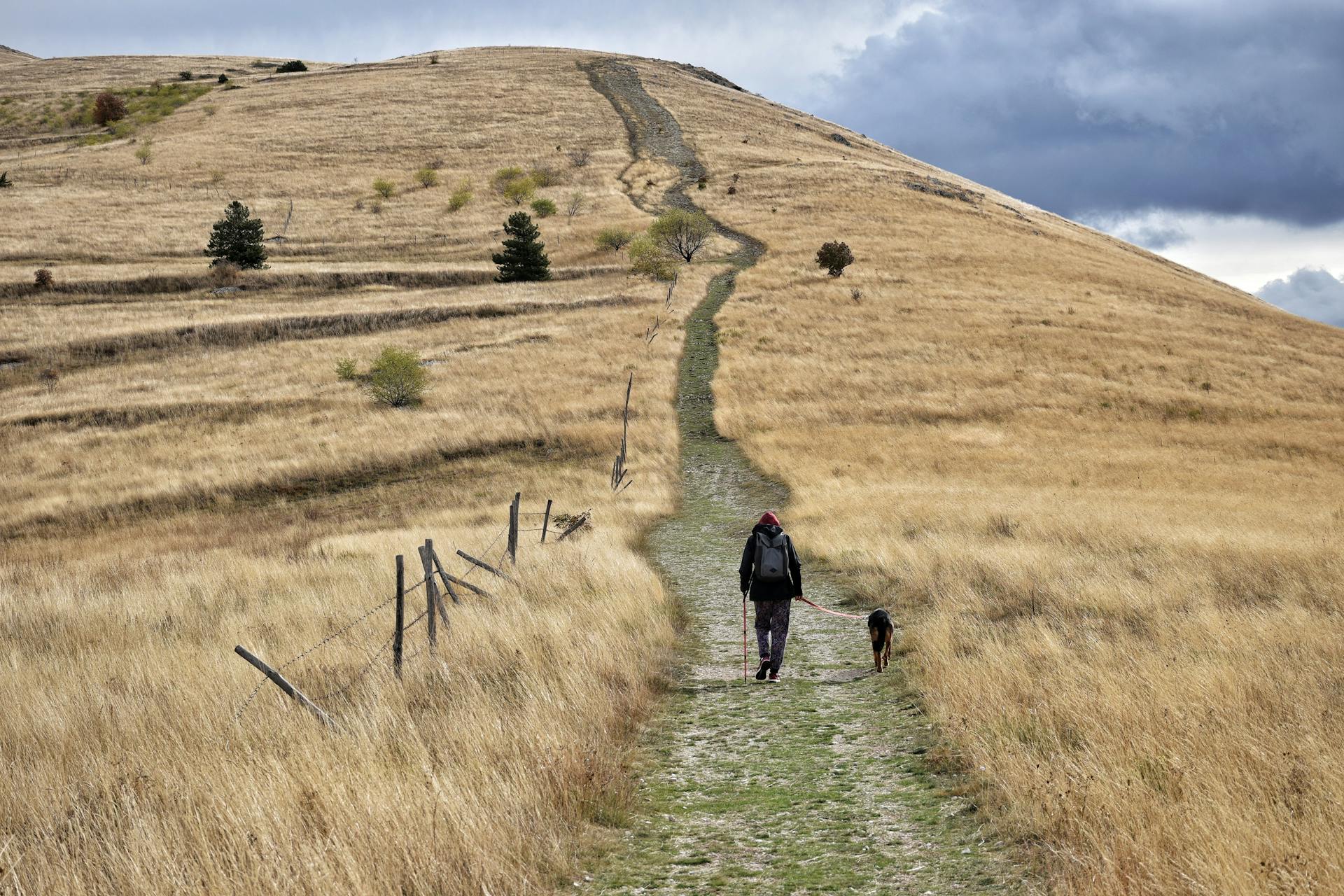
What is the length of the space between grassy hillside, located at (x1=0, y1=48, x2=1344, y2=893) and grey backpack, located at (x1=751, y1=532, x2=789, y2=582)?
159 centimetres

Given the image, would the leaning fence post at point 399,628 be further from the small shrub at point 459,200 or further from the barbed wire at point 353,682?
the small shrub at point 459,200

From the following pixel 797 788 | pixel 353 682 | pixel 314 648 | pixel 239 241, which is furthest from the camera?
pixel 239 241

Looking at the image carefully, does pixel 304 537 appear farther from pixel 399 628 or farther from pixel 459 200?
pixel 459 200

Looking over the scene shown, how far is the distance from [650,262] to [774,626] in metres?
51.7

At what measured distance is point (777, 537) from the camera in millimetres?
9758

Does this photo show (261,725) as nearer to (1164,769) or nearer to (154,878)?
(154,878)

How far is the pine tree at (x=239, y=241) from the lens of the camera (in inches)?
2202

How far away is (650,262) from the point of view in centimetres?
5934

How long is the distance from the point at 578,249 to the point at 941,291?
27.6m

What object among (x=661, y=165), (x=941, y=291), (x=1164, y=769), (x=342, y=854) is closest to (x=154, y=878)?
(x=342, y=854)

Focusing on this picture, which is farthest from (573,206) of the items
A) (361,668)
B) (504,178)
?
(361,668)

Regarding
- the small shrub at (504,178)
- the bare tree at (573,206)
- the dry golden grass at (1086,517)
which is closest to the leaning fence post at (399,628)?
the dry golden grass at (1086,517)

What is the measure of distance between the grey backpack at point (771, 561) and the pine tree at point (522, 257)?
50.7 m

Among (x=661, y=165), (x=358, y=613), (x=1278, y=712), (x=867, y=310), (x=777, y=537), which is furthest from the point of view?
(x=661, y=165)
